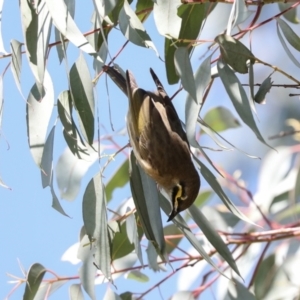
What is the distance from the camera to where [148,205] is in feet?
6.86

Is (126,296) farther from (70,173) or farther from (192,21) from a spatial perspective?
(192,21)

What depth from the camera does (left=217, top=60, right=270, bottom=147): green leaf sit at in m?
1.82

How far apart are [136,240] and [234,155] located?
3806 mm

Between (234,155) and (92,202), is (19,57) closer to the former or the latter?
(92,202)

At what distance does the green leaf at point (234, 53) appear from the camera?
186 cm

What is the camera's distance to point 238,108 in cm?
184

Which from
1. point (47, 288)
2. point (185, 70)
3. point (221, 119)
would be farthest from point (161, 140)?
point (185, 70)

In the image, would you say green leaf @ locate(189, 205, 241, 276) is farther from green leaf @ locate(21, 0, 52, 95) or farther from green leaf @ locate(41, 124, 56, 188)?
green leaf @ locate(21, 0, 52, 95)

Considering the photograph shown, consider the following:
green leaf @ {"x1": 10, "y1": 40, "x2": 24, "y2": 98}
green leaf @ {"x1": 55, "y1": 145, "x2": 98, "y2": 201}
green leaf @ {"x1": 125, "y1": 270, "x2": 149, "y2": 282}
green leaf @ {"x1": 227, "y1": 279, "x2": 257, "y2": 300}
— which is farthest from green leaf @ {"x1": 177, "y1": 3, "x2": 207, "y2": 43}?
green leaf @ {"x1": 125, "y1": 270, "x2": 149, "y2": 282}

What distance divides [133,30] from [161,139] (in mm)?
896

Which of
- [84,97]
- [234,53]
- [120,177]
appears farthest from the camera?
[120,177]

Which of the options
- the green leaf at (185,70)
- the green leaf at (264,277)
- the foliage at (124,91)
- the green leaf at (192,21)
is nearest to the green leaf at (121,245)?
the foliage at (124,91)

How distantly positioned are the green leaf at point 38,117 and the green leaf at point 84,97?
0.27ft

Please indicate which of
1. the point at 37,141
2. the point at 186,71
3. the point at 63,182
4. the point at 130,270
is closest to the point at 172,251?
the point at 130,270
